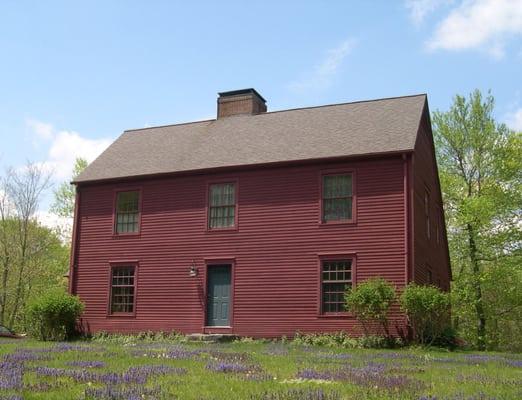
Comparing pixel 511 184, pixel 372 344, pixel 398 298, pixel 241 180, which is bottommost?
pixel 372 344

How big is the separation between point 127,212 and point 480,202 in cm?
1685

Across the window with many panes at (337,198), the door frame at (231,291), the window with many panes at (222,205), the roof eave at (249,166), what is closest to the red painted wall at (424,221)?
the roof eave at (249,166)

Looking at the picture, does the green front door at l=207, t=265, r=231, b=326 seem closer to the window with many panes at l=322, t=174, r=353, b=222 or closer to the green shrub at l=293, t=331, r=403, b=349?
the green shrub at l=293, t=331, r=403, b=349

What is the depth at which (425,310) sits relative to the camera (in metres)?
18.9

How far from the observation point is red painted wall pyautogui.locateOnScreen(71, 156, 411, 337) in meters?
21.1

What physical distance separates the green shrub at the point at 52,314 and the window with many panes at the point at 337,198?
32.1 ft

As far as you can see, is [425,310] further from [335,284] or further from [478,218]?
[478,218]

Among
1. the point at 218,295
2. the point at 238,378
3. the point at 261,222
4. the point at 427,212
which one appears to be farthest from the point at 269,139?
the point at 238,378

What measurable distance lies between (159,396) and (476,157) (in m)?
31.0

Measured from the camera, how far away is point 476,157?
116 feet

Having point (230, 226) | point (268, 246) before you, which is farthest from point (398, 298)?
point (230, 226)

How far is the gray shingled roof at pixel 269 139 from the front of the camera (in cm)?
2239

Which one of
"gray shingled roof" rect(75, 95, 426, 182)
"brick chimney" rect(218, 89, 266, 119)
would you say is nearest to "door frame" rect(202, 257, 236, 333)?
"gray shingled roof" rect(75, 95, 426, 182)

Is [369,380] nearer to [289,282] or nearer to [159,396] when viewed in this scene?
[159,396]
